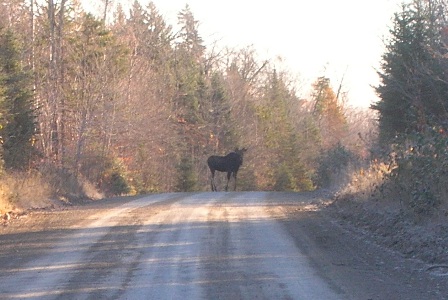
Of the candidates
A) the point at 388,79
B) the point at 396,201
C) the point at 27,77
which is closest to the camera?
the point at 396,201

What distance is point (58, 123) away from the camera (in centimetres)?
3653

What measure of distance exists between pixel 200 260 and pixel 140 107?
120ft

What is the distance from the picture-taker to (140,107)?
4781 cm

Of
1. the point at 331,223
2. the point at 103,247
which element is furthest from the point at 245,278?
the point at 331,223

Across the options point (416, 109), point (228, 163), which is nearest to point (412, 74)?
point (416, 109)

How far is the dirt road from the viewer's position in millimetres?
9773

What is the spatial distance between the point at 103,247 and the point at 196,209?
6816 millimetres

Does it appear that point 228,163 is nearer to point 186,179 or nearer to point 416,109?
point 186,179

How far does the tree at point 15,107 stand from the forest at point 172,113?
0.05 m

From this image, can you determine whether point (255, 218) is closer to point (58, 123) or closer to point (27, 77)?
point (27, 77)

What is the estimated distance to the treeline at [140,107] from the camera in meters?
31.0

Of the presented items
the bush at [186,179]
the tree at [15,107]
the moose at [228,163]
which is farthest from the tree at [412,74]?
the bush at [186,179]

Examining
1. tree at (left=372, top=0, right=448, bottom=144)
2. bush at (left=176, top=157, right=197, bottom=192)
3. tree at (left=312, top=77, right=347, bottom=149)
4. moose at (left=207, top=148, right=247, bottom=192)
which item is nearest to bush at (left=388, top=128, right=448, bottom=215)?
tree at (left=372, top=0, right=448, bottom=144)

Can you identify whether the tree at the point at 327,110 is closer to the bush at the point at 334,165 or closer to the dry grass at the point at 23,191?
the bush at the point at 334,165
